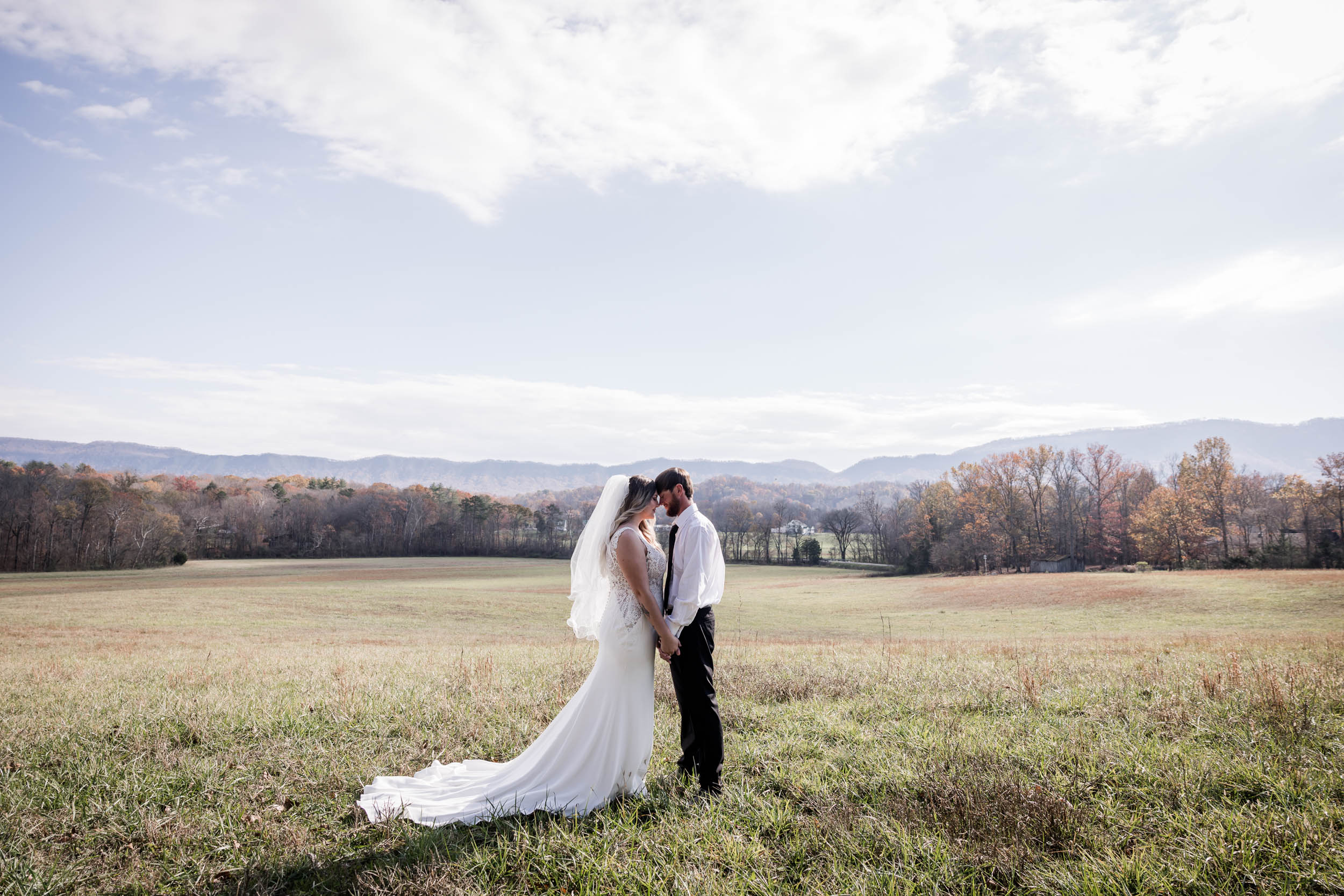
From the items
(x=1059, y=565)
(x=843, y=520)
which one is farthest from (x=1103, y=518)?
(x=843, y=520)

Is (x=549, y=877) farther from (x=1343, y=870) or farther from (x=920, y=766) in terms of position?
(x=1343, y=870)

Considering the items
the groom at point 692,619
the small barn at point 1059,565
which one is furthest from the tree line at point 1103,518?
the groom at point 692,619

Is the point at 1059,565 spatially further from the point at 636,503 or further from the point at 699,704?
the point at 636,503

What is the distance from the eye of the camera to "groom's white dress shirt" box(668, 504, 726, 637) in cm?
523

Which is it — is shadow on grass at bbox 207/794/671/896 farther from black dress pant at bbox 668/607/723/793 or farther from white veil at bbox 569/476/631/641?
white veil at bbox 569/476/631/641

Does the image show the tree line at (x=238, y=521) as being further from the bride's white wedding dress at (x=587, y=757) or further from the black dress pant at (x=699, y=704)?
the black dress pant at (x=699, y=704)

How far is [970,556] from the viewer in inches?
3068

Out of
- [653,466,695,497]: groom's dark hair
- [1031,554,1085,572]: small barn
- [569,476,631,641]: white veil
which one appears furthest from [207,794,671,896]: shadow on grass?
[1031,554,1085,572]: small barn

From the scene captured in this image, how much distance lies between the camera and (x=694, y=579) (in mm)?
5266

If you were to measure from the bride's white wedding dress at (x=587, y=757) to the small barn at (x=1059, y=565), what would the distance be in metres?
79.2

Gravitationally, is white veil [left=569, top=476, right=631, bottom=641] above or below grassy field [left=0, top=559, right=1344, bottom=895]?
above

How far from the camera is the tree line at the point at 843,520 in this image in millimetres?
65062

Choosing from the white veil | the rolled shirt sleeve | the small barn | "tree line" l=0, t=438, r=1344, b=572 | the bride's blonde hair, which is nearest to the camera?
the rolled shirt sleeve

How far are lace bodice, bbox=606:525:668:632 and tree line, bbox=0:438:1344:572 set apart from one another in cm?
6430
